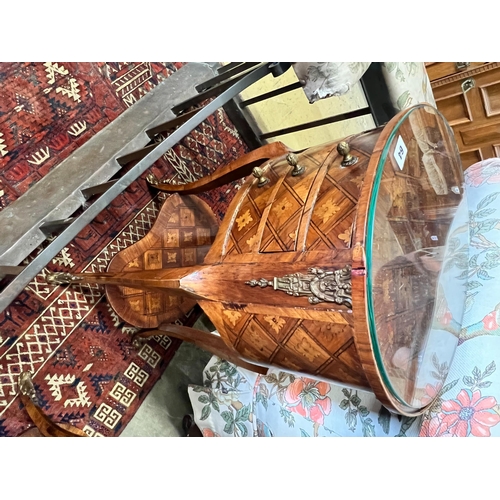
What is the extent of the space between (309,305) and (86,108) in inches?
46.4

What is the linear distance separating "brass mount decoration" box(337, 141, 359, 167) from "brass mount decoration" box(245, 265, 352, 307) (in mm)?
263

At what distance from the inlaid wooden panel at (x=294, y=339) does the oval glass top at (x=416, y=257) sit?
0.07 meters

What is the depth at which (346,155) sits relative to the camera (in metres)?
0.88

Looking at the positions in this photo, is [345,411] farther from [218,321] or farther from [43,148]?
[43,148]

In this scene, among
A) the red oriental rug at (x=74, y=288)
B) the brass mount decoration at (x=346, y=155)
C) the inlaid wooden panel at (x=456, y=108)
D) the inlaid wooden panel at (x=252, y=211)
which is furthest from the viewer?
the inlaid wooden panel at (x=456, y=108)

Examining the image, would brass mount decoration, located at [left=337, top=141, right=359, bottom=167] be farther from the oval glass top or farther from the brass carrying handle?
the brass carrying handle

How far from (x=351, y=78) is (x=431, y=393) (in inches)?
40.6

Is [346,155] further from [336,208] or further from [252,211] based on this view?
[252,211]

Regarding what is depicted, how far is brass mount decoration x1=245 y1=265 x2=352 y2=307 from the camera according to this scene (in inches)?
29.0

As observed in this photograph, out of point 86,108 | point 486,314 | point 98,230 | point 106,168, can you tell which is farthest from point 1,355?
point 486,314

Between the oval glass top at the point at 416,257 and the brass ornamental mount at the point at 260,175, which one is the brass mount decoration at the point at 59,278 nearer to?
the brass ornamental mount at the point at 260,175

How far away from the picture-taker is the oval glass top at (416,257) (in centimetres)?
77

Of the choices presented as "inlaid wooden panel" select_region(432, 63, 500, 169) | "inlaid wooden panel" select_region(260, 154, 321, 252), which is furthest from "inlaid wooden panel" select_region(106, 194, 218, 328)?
"inlaid wooden panel" select_region(432, 63, 500, 169)

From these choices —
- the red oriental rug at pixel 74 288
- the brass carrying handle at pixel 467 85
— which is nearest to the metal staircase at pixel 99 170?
the red oriental rug at pixel 74 288
